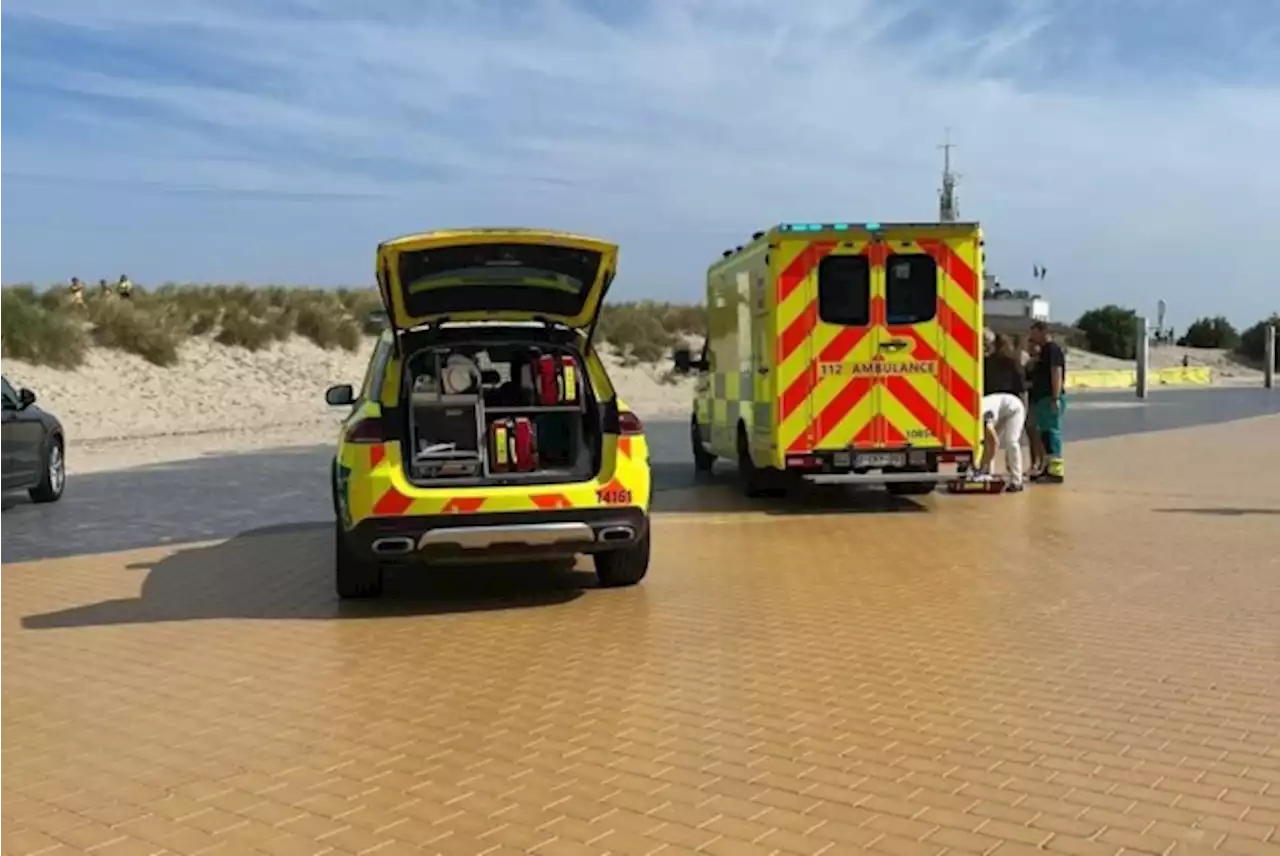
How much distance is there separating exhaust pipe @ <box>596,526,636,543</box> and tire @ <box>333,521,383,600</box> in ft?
4.53

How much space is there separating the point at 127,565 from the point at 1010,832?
7905 mm

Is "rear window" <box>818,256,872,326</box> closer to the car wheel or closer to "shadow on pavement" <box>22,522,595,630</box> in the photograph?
"shadow on pavement" <box>22,522,595,630</box>

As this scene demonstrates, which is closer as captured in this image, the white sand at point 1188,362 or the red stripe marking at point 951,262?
the red stripe marking at point 951,262

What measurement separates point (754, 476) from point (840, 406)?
1.54 metres

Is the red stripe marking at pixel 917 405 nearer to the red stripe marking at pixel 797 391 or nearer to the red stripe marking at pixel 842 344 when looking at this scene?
the red stripe marking at pixel 842 344

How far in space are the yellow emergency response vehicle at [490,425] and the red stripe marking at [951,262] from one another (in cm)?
475

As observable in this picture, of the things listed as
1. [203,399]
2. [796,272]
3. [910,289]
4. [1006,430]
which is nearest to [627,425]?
[796,272]

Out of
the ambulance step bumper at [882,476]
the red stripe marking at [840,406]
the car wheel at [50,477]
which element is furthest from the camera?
the car wheel at [50,477]

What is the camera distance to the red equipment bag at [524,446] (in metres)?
8.93

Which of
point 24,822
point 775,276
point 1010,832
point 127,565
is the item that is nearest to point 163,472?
point 127,565

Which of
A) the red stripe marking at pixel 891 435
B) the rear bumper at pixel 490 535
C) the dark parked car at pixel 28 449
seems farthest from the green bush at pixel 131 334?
the rear bumper at pixel 490 535

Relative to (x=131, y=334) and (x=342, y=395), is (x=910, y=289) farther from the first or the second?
(x=131, y=334)

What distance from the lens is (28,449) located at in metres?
15.2

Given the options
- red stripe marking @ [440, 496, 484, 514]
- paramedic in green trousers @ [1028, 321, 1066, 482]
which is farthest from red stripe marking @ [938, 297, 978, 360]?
red stripe marking @ [440, 496, 484, 514]
